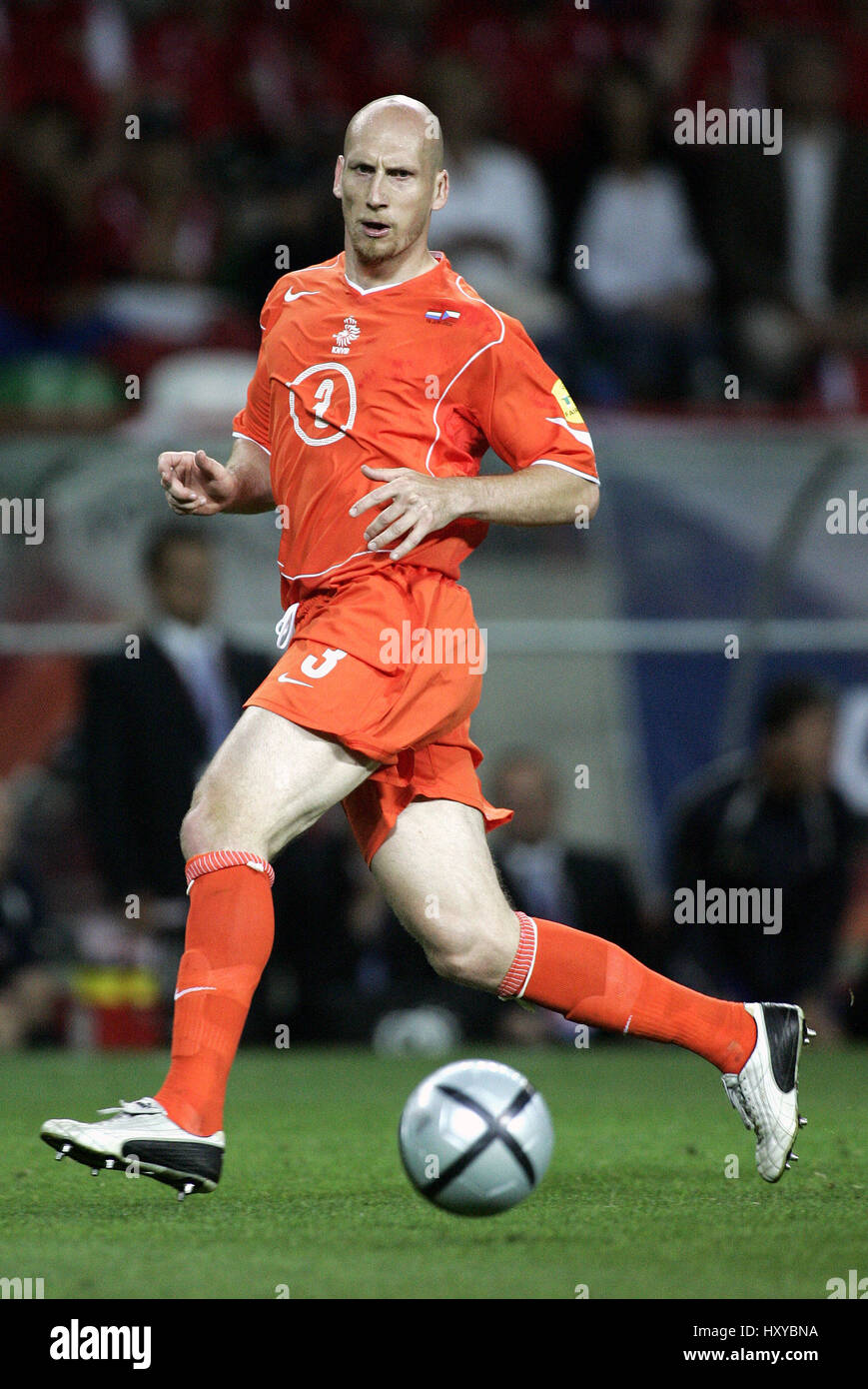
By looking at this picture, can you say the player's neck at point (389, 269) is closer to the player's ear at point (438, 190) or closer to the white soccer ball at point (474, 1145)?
the player's ear at point (438, 190)

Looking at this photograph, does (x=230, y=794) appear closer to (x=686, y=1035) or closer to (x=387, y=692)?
(x=387, y=692)

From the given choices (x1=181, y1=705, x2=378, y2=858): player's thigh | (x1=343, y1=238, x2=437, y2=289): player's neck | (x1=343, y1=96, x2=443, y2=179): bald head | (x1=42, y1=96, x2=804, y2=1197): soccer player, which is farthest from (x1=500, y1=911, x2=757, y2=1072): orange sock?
(x1=343, y1=96, x2=443, y2=179): bald head

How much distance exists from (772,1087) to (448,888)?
1.00 metres

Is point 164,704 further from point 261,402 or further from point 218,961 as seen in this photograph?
point 218,961

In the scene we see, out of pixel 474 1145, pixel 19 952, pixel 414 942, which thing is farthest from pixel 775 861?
→ pixel 474 1145

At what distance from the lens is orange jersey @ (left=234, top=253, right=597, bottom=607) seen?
495 cm

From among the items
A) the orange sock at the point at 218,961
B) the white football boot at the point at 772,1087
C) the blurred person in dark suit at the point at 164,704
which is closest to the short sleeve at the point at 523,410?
the orange sock at the point at 218,961

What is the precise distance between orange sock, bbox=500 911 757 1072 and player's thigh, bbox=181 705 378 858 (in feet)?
2.38

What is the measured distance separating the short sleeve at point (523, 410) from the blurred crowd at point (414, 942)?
4.87 m

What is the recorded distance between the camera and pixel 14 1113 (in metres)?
7.12

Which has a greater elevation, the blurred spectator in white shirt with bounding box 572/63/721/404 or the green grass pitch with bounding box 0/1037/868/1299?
the blurred spectator in white shirt with bounding box 572/63/721/404

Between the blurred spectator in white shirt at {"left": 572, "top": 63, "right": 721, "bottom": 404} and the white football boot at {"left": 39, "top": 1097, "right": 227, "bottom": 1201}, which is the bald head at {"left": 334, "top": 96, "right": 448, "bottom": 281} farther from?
the blurred spectator in white shirt at {"left": 572, "top": 63, "right": 721, "bottom": 404}

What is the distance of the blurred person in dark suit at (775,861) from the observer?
1019 centimetres

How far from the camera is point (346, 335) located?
16.6 ft
